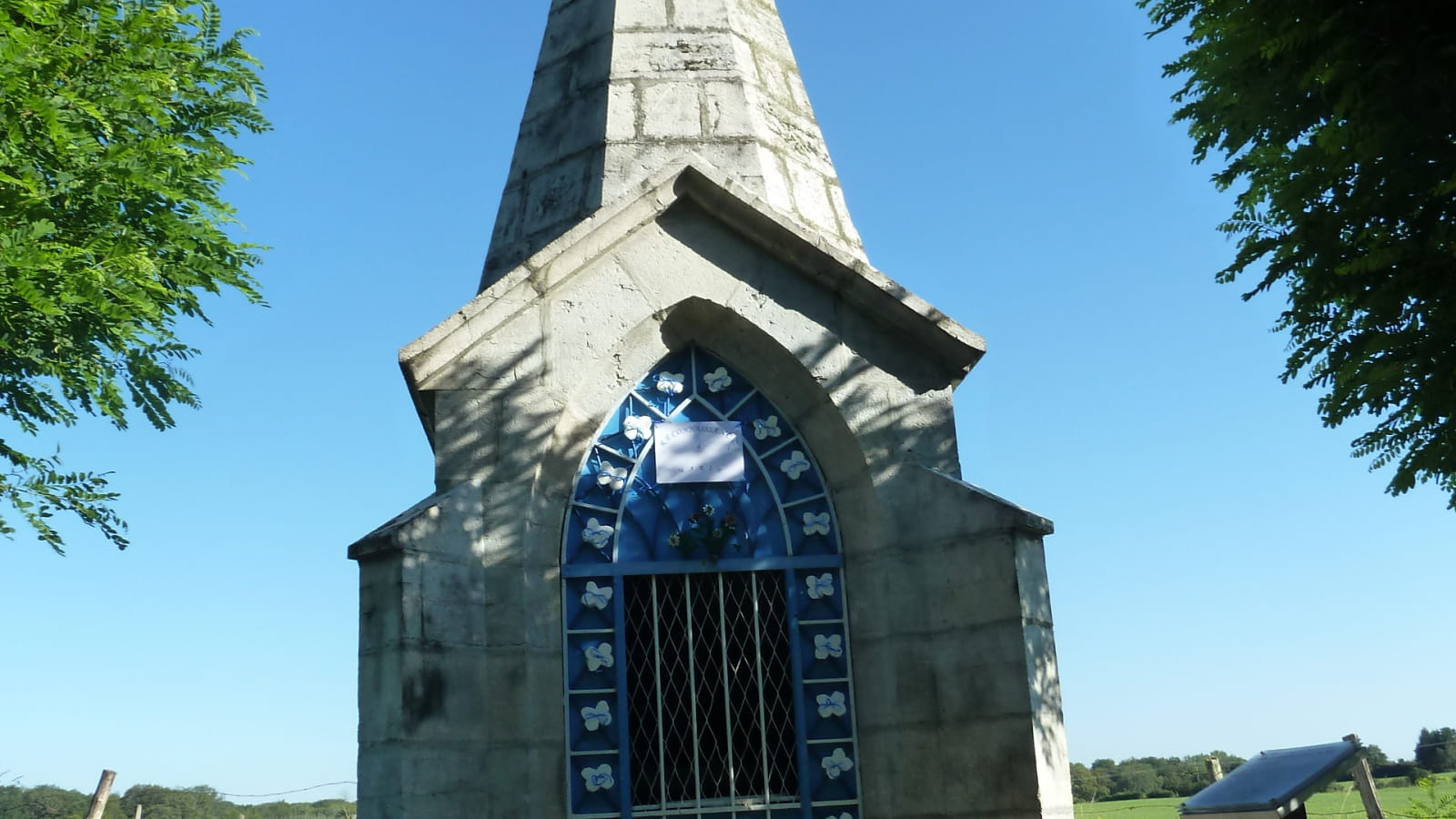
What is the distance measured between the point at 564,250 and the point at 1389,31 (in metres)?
4.86

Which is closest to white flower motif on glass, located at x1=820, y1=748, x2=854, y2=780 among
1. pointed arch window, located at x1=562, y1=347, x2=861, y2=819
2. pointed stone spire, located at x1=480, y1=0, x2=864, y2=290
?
pointed arch window, located at x1=562, y1=347, x2=861, y2=819

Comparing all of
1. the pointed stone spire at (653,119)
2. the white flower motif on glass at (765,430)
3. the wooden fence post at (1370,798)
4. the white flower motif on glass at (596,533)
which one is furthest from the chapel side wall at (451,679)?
the wooden fence post at (1370,798)

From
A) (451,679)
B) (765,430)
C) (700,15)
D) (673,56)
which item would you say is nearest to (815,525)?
(765,430)

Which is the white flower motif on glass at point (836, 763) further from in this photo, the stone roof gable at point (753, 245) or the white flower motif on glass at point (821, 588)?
the stone roof gable at point (753, 245)

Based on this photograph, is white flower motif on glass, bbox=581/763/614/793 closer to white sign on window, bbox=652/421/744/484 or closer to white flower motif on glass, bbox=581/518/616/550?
white flower motif on glass, bbox=581/518/616/550

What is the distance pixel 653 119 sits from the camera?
924 cm

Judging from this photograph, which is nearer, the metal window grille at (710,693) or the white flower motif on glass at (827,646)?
the metal window grille at (710,693)

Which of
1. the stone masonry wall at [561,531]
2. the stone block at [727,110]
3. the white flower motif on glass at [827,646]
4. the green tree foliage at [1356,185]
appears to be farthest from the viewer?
the stone block at [727,110]

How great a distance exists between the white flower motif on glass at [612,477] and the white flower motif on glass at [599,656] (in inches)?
41.2

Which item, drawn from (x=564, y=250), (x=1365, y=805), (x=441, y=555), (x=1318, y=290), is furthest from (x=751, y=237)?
→ (x=1365, y=805)

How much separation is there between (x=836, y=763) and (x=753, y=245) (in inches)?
139

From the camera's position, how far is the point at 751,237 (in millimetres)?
8414

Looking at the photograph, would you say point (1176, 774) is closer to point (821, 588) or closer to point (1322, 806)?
point (1322, 806)

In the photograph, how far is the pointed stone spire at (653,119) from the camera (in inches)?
358
